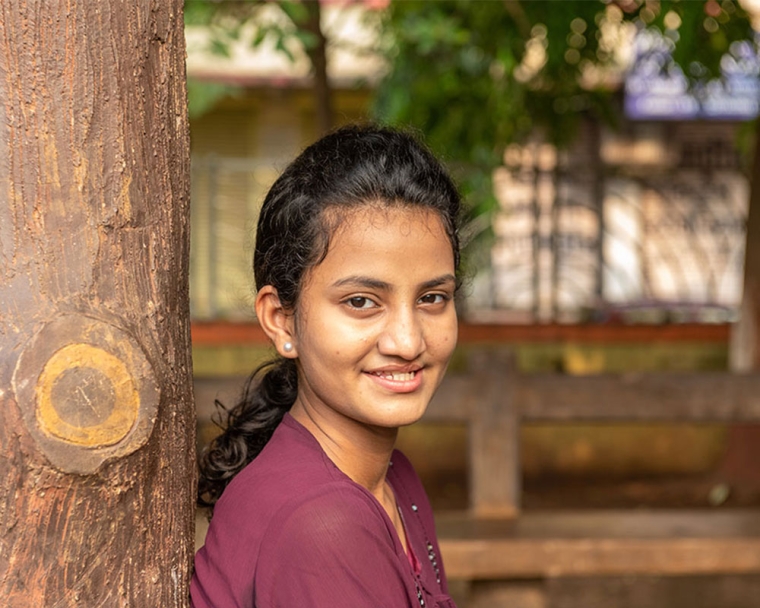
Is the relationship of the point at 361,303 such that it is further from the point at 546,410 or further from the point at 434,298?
the point at 546,410

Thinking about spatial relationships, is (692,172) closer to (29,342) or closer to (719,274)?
(719,274)

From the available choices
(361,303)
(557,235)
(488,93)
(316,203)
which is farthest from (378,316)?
(557,235)

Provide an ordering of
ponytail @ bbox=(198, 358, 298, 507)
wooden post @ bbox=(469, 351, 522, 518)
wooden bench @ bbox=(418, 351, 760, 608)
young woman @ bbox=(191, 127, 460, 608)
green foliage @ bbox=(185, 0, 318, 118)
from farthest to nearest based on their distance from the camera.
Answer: green foliage @ bbox=(185, 0, 318, 118) → wooden post @ bbox=(469, 351, 522, 518) → wooden bench @ bbox=(418, 351, 760, 608) → ponytail @ bbox=(198, 358, 298, 507) → young woman @ bbox=(191, 127, 460, 608)

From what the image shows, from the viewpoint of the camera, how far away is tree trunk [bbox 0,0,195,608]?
4.52 ft

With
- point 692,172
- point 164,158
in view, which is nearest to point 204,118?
point 692,172

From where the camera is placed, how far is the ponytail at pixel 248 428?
1.90m

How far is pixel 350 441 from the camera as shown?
175 centimetres

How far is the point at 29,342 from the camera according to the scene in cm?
137

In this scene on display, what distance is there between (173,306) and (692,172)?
7142 mm

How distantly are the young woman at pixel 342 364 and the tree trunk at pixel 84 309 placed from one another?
7.1 inches

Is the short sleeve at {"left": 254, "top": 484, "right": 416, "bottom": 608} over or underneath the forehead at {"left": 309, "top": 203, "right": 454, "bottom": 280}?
underneath

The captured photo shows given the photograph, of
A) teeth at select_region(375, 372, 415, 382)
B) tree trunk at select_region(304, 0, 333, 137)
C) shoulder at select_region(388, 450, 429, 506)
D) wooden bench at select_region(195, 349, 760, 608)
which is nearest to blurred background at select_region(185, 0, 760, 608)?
tree trunk at select_region(304, 0, 333, 137)

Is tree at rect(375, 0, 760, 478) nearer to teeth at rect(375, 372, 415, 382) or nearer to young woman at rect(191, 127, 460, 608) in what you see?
young woman at rect(191, 127, 460, 608)

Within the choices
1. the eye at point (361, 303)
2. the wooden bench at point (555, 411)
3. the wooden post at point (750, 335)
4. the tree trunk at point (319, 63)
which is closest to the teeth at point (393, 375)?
the eye at point (361, 303)
